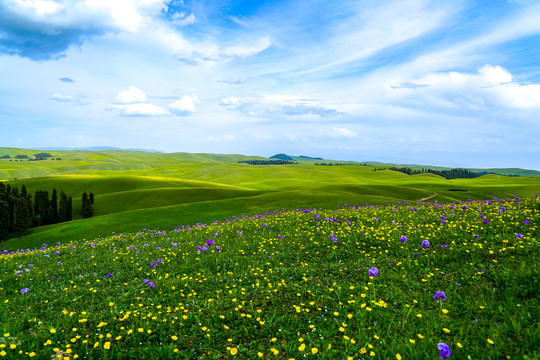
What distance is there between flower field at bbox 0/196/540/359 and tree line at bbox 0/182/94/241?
73967mm

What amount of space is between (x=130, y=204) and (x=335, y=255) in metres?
84.3

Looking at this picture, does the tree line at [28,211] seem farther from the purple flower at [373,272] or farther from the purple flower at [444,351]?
the purple flower at [444,351]

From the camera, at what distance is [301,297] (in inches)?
264

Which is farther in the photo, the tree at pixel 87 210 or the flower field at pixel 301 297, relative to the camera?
the tree at pixel 87 210

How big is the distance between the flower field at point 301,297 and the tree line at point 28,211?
2912 inches

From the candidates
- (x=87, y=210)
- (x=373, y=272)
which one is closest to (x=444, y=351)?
(x=373, y=272)

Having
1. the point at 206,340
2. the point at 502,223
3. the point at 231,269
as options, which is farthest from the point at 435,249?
the point at 206,340

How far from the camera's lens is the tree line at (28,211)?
208ft

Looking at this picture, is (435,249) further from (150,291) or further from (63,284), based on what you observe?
(63,284)

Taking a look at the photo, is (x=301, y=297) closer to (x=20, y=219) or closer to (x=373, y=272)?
(x=373, y=272)

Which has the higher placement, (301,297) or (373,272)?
(373,272)

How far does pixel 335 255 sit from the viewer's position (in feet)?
30.7

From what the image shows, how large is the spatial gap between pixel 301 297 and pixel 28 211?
89.5 meters

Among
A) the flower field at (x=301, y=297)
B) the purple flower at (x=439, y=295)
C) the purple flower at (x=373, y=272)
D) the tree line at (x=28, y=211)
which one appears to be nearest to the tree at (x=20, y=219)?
the tree line at (x=28, y=211)
